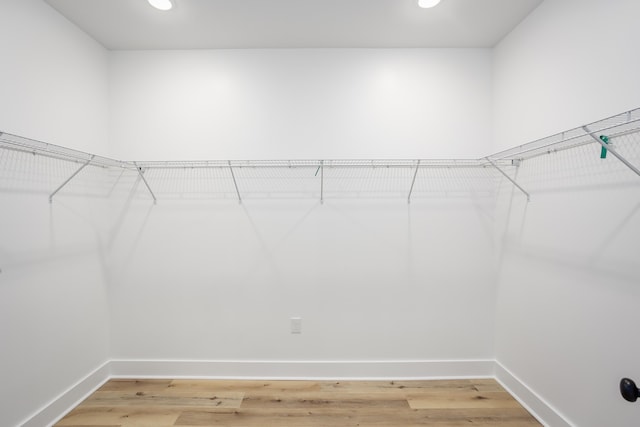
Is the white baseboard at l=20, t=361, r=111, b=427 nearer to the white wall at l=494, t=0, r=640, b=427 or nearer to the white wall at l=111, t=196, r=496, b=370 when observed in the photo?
the white wall at l=111, t=196, r=496, b=370

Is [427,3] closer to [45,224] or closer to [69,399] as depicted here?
[45,224]

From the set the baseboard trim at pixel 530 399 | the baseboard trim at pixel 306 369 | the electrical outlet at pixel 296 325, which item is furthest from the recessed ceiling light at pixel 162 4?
the baseboard trim at pixel 530 399

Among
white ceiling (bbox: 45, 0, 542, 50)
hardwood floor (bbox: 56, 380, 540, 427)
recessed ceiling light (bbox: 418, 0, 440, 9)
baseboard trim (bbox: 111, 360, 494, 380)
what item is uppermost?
white ceiling (bbox: 45, 0, 542, 50)

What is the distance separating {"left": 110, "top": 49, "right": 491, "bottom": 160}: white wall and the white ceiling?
0.09 metres

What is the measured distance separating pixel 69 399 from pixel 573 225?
10.3 ft

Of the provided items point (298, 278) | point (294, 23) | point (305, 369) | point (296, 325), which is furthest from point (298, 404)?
point (294, 23)

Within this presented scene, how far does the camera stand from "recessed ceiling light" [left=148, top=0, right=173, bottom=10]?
1570 millimetres

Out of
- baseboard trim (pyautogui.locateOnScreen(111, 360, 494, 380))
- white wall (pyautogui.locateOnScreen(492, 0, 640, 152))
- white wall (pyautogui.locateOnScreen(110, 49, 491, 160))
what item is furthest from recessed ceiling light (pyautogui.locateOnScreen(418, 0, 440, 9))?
baseboard trim (pyautogui.locateOnScreen(111, 360, 494, 380))

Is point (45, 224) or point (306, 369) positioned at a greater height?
point (45, 224)

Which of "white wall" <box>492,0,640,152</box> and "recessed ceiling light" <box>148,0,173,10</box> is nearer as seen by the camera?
"white wall" <box>492,0,640,152</box>

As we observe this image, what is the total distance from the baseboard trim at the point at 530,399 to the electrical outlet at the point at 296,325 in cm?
149

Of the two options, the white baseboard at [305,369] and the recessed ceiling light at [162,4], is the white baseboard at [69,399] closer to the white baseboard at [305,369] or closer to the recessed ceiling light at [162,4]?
the white baseboard at [305,369]

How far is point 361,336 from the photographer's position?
2.04 metres

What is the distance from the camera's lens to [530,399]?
1685mm
